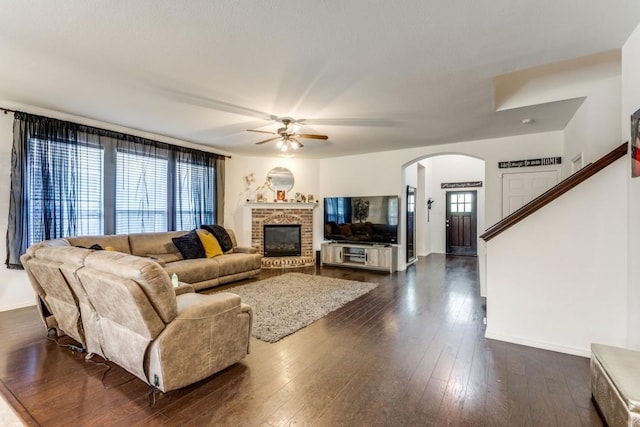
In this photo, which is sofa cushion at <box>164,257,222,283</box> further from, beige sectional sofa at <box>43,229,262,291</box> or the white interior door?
the white interior door

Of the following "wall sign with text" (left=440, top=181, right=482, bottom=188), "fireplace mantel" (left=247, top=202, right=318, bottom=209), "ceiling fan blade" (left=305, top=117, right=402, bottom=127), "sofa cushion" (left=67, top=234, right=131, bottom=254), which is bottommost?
"sofa cushion" (left=67, top=234, right=131, bottom=254)

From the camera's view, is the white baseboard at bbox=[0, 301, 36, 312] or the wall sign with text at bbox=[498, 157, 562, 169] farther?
the wall sign with text at bbox=[498, 157, 562, 169]

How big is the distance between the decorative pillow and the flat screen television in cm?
288

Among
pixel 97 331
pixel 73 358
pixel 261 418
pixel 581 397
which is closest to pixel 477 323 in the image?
pixel 581 397

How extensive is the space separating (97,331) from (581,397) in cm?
352

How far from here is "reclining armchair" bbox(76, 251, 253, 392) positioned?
182cm

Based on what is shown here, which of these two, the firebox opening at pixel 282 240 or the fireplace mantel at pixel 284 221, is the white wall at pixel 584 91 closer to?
the fireplace mantel at pixel 284 221

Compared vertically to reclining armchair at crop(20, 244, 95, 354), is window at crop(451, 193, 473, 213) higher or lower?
higher

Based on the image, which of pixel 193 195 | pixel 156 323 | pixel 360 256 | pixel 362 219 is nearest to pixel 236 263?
pixel 193 195

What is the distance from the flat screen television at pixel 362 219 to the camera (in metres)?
6.07

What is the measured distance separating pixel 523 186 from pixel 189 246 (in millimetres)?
5716

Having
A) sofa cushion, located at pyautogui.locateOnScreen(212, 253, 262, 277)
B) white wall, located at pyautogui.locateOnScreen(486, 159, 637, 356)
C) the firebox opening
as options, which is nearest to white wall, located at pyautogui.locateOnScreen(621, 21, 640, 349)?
white wall, located at pyautogui.locateOnScreen(486, 159, 637, 356)

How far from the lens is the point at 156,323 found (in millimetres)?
1838

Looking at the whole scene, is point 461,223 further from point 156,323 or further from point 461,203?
point 156,323
